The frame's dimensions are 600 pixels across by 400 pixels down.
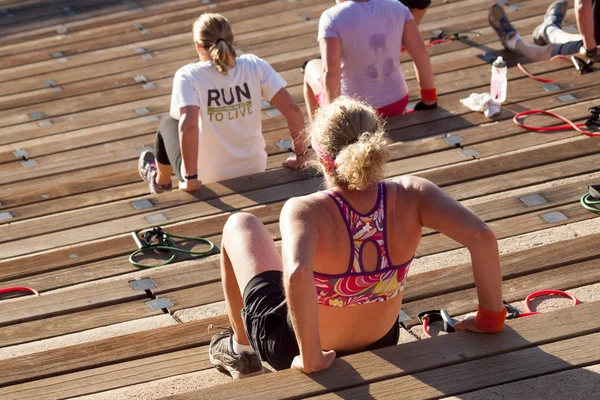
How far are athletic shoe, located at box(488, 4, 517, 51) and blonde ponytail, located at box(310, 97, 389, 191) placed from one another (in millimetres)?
3800

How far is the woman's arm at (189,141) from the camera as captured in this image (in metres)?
4.11

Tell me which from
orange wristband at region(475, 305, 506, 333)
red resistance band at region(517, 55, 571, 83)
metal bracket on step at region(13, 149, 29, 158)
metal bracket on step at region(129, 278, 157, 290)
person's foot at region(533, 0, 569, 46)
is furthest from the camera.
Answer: person's foot at region(533, 0, 569, 46)

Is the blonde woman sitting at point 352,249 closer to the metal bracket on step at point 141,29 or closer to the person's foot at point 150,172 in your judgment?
the person's foot at point 150,172

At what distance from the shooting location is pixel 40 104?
20.3 feet

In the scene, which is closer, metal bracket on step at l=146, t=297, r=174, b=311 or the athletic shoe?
metal bracket on step at l=146, t=297, r=174, b=311

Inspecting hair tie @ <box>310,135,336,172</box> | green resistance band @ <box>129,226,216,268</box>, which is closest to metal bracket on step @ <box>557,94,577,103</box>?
green resistance band @ <box>129,226,216,268</box>

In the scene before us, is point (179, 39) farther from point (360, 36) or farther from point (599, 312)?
point (599, 312)

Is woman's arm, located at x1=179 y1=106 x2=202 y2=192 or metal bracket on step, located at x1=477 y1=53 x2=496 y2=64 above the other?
woman's arm, located at x1=179 y1=106 x2=202 y2=192

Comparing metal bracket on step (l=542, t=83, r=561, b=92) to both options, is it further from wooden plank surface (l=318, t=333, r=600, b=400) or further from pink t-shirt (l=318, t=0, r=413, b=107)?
wooden plank surface (l=318, t=333, r=600, b=400)

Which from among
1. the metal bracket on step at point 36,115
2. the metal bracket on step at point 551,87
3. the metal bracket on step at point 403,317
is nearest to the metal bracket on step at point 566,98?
the metal bracket on step at point 551,87

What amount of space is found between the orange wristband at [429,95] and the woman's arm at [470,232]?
252 cm

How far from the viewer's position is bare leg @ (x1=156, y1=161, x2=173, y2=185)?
15.6ft

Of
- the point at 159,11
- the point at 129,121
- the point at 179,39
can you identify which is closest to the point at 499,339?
the point at 129,121

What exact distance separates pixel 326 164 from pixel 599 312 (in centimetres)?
89
